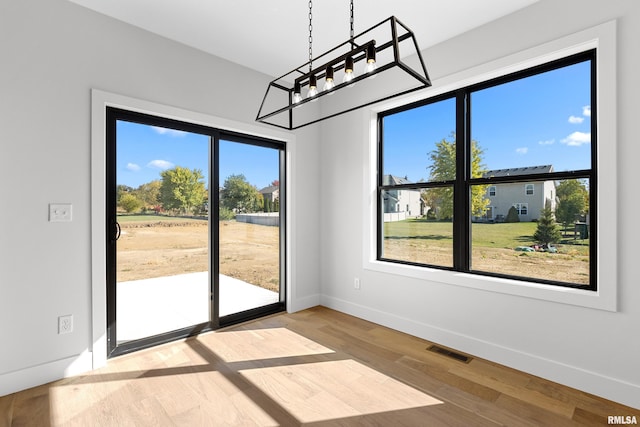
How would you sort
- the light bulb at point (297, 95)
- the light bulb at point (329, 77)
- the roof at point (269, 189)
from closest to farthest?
the light bulb at point (329, 77), the light bulb at point (297, 95), the roof at point (269, 189)

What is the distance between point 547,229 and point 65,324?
3.75 metres

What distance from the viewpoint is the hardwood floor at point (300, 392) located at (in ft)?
6.06

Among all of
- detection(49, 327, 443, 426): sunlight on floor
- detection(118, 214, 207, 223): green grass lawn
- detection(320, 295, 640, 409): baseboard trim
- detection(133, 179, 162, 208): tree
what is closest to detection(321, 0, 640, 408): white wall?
detection(320, 295, 640, 409): baseboard trim

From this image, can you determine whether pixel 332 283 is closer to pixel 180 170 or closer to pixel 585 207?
pixel 180 170

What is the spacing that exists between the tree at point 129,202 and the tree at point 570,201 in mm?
Answer: 3441

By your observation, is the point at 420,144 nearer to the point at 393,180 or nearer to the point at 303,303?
the point at 393,180

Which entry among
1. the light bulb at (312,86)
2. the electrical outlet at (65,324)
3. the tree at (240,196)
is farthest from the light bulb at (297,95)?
the electrical outlet at (65,324)

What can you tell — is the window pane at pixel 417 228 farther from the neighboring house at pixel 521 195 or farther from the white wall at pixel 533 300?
the neighboring house at pixel 521 195

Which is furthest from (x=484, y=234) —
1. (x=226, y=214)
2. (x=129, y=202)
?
(x=129, y=202)

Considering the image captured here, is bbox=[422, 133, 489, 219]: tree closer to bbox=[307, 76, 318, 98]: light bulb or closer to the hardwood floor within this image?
the hardwood floor

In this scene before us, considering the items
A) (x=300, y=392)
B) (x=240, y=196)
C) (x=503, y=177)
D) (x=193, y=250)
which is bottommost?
(x=300, y=392)

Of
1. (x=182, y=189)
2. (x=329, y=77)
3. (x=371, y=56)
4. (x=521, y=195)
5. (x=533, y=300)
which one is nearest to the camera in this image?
(x=371, y=56)

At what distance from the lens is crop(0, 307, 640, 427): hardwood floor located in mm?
1848

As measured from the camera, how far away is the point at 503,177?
2.61 m
